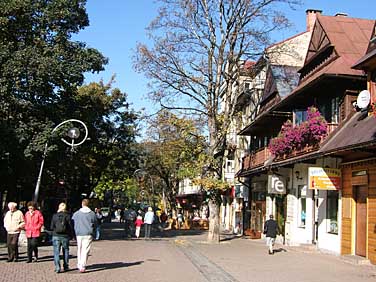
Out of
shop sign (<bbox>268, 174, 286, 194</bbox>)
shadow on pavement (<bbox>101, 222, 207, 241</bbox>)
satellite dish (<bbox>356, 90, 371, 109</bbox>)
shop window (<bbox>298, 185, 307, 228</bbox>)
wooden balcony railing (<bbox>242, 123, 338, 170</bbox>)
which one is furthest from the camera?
shadow on pavement (<bbox>101, 222, 207, 241</bbox>)

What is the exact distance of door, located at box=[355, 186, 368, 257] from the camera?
19.0m

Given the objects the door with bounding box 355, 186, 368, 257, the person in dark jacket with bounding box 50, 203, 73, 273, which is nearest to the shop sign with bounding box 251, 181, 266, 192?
the door with bounding box 355, 186, 368, 257

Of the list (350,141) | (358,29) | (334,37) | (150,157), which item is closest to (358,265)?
(350,141)

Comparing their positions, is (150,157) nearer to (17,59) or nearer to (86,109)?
(86,109)

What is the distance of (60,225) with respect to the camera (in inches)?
539

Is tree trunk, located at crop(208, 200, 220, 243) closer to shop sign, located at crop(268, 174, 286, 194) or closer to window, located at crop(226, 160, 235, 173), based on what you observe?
shop sign, located at crop(268, 174, 286, 194)

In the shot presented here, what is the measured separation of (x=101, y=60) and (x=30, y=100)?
387cm

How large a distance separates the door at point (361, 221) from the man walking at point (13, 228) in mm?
11279

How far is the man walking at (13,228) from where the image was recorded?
15305mm

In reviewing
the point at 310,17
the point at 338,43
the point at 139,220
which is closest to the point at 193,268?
the point at 338,43

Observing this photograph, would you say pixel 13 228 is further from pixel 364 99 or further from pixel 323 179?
pixel 364 99

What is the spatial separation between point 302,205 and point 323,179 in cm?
653

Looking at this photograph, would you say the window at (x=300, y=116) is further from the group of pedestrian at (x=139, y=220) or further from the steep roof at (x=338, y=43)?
the group of pedestrian at (x=139, y=220)

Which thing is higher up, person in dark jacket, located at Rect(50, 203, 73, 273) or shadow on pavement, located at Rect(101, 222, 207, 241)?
person in dark jacket, located at Rect(50, 203, 73, 273)
